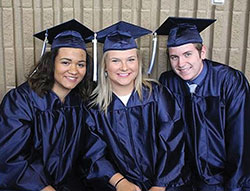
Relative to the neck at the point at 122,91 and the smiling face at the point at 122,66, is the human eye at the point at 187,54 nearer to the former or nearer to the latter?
the smiling face at the point at 122,66

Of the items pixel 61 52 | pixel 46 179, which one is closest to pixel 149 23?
pixel 61 52

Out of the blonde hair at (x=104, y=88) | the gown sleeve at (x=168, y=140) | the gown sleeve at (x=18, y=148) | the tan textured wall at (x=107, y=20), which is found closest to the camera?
the gown sleeve at (x=18, y=148)

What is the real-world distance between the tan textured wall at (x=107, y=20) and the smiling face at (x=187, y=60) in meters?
0.47

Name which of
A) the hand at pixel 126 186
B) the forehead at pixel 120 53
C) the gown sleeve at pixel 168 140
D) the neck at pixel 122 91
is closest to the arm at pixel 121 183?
the hand at pixel 126 186

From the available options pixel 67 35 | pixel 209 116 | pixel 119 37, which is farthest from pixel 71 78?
pixel 209 116

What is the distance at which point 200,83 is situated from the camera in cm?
259

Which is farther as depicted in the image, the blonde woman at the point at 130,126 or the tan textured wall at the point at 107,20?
the tan textured wall at the point at 107,20

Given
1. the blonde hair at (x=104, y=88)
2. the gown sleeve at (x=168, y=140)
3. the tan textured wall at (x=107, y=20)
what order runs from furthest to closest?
the tan textured wall at (x=107, y=20)
the blonde hair at (x=104, y=88)
the gown sleeve at (x=168, y=140)

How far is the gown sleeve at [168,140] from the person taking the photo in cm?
242

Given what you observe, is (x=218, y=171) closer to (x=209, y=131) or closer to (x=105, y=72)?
(x=209, y=131)

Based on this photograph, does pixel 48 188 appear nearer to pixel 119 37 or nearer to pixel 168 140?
pixel 168 140

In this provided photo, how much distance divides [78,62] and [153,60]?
0.58 metres

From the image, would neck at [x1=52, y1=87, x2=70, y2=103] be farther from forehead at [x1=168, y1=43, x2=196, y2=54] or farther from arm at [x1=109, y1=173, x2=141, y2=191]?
forehead at [x1=168, y1=43, x2=196, y2=54]

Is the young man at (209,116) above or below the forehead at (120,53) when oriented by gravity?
below
